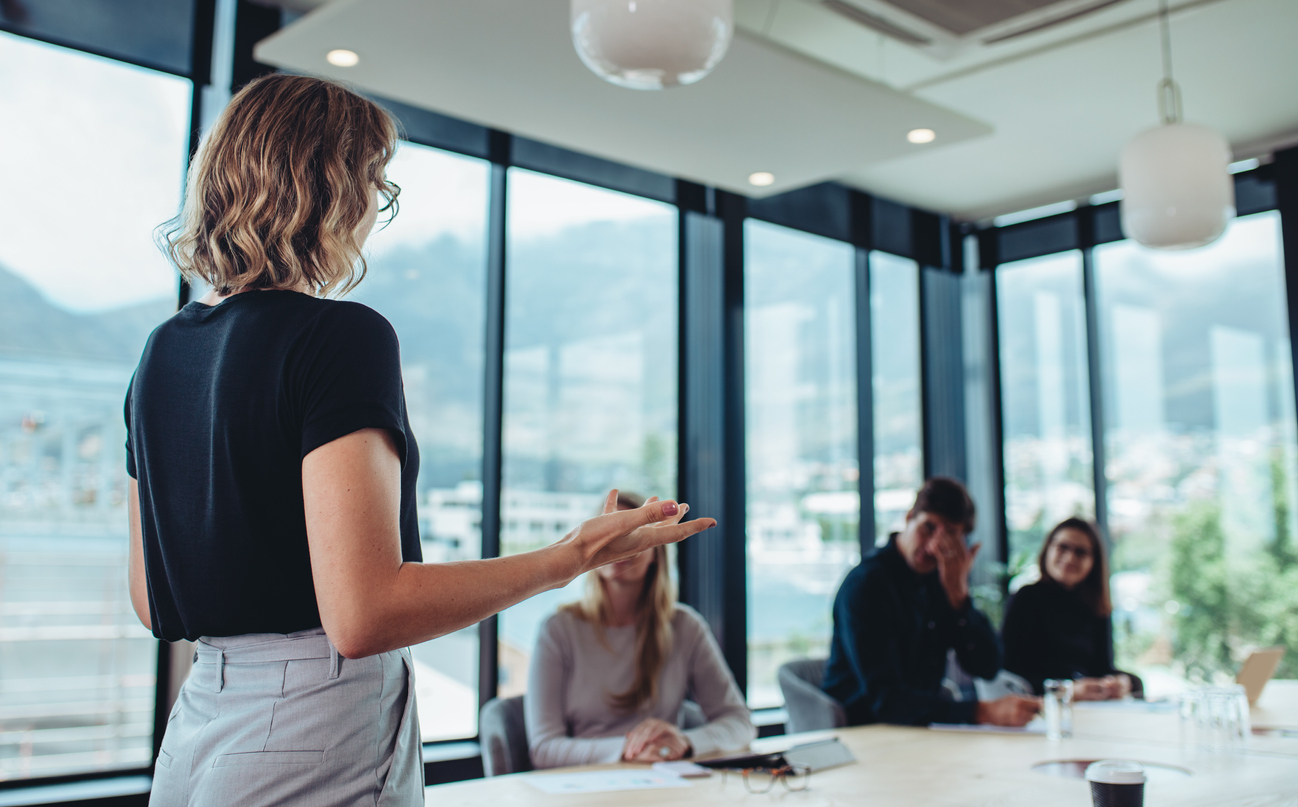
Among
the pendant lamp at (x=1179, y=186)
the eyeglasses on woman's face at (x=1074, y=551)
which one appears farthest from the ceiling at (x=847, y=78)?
the eyeglasses on woman's face at (x=1074, y=551)

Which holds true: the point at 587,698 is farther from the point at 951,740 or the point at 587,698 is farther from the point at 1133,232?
the point at 1133,232

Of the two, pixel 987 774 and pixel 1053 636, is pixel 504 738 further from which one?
pixel 1053 636

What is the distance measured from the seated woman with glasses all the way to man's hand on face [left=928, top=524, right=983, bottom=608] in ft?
2.15

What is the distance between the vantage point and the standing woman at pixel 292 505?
932 mm

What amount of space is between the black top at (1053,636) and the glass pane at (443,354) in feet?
7.23

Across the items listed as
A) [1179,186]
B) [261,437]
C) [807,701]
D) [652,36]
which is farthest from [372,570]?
[1179,186]

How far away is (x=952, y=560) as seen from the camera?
11.1 ft

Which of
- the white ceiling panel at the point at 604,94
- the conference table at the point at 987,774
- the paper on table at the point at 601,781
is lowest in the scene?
the conference table at the point at 987,774

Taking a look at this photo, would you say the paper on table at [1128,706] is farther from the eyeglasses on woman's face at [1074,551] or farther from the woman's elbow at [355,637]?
the woman's elbow at [355,637]

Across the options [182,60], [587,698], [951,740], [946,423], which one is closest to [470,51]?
[182,60]

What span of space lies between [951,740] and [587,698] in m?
0.97

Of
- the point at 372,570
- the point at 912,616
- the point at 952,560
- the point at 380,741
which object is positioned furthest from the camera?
the point at 952,560

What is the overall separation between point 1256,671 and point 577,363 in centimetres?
288

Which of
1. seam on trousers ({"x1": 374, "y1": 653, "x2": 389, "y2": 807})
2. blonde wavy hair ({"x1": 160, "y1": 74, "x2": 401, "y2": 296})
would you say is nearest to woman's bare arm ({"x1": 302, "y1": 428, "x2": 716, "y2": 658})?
seam on trousers ({"x1": 374, "y1": 653, "x2": 389, "y2": 807})
